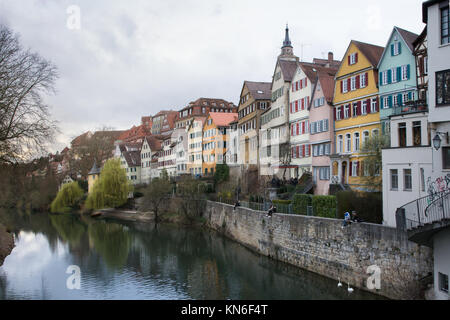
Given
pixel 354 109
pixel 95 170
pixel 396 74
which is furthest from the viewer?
pixel 95 170

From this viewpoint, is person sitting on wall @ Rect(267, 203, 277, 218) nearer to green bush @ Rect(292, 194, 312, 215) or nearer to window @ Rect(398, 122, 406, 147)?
green bush @ Rect(292, 194, 312, 215)

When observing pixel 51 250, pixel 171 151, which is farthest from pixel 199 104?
pixel 51 250

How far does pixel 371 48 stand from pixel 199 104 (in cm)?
6631

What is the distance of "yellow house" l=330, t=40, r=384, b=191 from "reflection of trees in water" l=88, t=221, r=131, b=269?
56.9 feet

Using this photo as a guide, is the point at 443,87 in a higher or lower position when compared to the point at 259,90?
lower

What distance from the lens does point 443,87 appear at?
16.1m

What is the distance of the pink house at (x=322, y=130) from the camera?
34.7 metres

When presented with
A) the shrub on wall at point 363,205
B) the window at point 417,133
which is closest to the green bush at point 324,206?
the shrub on wall at point 363,205

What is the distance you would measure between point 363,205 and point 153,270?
1399cm

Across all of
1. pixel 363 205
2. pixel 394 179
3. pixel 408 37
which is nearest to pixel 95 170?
pixel 408 37

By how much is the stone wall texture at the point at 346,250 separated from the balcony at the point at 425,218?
2.82ft

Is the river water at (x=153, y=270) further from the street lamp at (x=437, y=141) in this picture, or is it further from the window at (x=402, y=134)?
the street lamp at (x=437, y=141)

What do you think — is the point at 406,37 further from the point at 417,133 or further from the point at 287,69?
the point at 287,69
